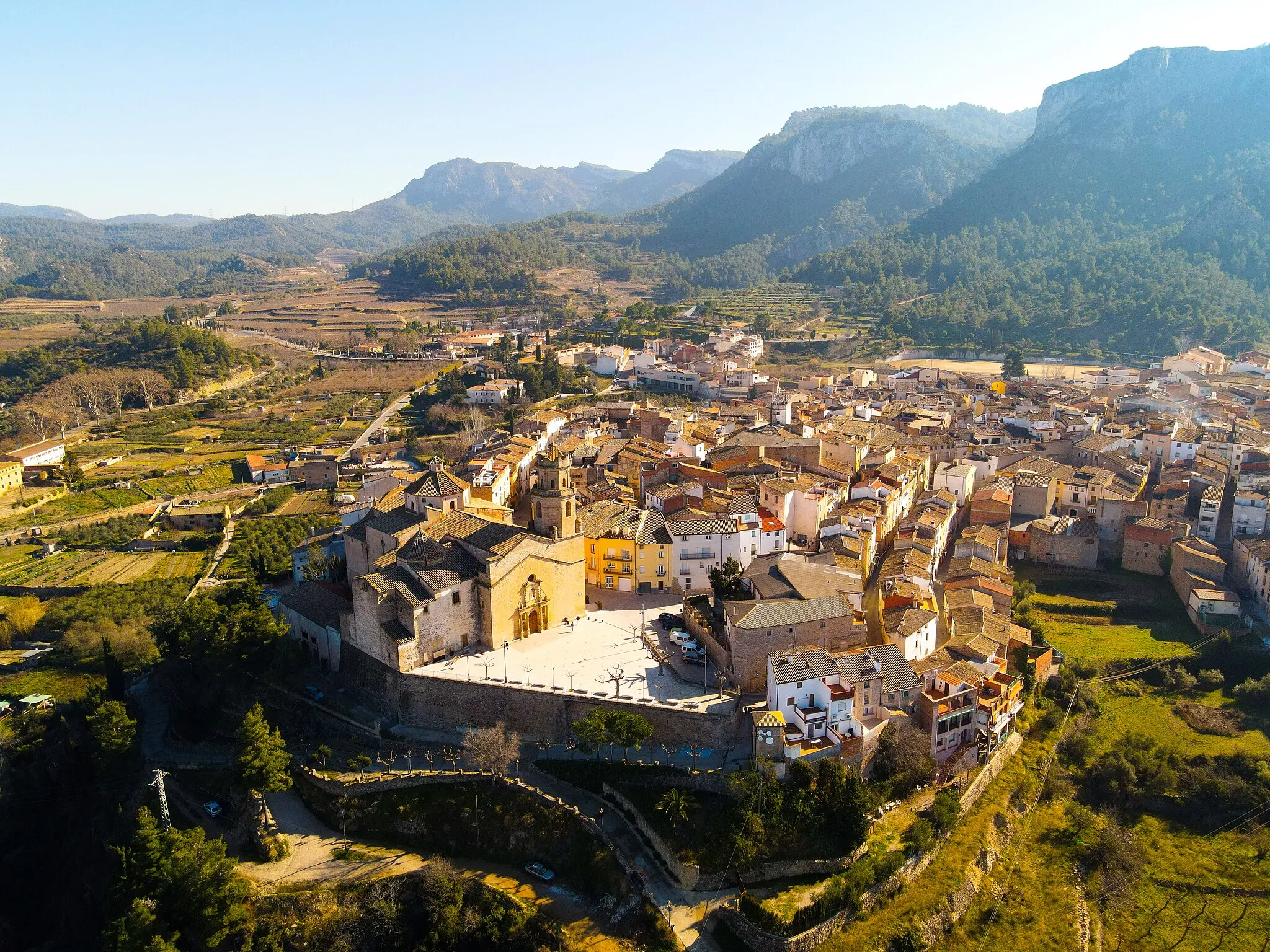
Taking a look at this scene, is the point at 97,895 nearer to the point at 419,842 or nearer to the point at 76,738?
the point at 76,738

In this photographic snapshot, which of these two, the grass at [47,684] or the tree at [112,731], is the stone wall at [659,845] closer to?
the tree at [112,731]

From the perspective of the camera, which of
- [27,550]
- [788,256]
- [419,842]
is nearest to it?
[419,842]

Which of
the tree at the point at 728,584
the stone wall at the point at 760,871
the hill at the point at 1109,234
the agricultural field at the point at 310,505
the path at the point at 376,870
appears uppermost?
the hill at the point at 1109,234

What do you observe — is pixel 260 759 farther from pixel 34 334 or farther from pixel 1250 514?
pixel 34 334

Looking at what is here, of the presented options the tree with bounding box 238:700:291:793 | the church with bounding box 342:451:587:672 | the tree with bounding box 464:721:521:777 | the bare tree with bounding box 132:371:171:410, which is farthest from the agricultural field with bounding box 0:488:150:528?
the tree with bounding box 464:721:521:777

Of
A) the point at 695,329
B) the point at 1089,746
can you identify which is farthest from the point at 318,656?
the point at 695,329

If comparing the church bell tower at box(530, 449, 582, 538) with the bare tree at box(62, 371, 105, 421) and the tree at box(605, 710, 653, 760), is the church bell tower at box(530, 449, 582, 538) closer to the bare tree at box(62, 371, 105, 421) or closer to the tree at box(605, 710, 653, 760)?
the tree at box(605, 710, 653, 760)

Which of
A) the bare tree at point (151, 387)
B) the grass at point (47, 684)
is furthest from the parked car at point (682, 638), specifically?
the bare tree at point (151, 387)
